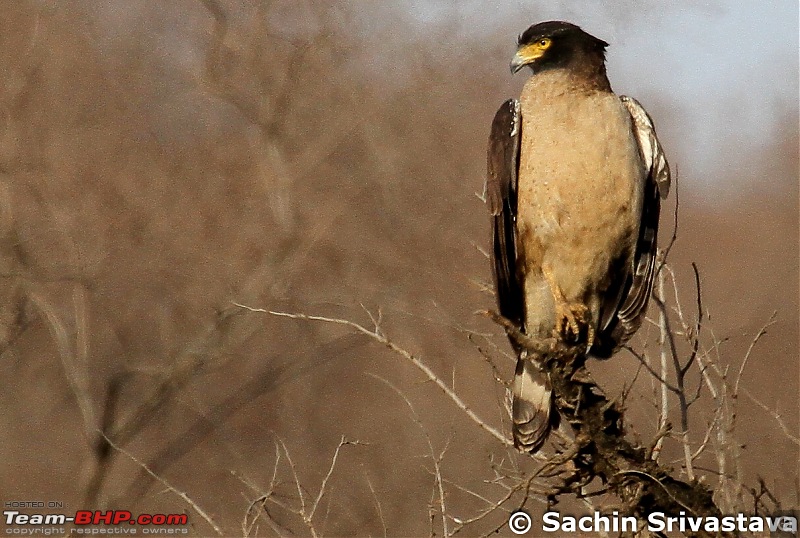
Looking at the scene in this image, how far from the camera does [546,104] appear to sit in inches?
198

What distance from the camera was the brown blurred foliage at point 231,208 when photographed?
9.52m

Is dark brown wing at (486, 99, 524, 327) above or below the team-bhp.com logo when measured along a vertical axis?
below

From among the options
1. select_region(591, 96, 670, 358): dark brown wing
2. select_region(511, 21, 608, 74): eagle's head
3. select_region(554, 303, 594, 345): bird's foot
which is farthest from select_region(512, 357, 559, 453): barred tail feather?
select_region(511, 21, 608, 74): eagle's head

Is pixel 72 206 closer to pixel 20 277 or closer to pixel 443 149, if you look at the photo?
pixel 20 277

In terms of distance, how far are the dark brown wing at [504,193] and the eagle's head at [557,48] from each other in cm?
24

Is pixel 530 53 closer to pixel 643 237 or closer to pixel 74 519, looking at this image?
pixel 643 237

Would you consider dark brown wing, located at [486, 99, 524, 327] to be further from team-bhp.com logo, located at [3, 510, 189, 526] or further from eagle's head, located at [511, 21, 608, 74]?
team-bhp.com logo, located at [3, 510, 189, 526]

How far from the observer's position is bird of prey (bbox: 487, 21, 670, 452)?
4.90m

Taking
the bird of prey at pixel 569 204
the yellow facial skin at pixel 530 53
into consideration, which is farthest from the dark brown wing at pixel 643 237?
the yellow facial skin at pixel 530 53

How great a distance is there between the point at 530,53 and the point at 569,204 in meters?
0.83

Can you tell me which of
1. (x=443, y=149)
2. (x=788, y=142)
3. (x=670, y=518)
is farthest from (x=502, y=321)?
(x=788, y=142)

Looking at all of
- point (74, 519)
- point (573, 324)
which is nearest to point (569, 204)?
point (573, 324)

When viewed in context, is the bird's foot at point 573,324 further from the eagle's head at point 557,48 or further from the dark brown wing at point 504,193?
the eagle's head at point 557,48

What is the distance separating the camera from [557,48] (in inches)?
204
